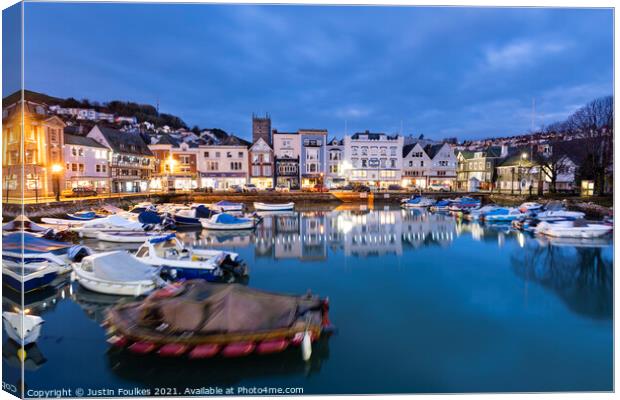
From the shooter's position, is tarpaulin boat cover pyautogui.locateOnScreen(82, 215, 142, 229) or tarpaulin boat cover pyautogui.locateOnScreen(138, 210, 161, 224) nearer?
tarpaulin boat cover pyautogui.locateOnScreen(82, 215, 142, 229)

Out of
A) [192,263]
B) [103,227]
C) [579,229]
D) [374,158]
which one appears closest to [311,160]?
[374,158]

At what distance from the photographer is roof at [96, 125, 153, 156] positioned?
45.0 metres

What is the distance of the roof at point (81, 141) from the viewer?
125 feet

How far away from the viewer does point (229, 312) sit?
7.03 metres

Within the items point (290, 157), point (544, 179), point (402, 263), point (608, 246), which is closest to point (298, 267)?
point (402, 263)

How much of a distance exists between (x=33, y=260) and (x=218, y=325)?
369 inches

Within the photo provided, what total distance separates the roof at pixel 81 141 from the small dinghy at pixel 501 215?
40.7 m

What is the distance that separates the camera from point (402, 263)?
15.5 metres

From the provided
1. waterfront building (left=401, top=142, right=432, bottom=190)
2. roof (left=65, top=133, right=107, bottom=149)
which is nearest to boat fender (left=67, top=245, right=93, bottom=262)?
roof (left=65, top=133, right=107, bottom=149)

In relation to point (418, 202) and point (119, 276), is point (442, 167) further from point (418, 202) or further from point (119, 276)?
point (119, 276)

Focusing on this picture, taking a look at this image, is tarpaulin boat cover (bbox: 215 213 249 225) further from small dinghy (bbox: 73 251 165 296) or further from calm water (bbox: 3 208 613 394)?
small dinghy (bbox: 73 251 165 296)

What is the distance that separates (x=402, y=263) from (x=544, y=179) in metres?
40.2

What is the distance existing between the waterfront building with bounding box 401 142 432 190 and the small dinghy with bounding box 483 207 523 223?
25525 millimetres

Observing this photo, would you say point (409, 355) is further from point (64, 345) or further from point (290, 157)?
point (290, 157)
